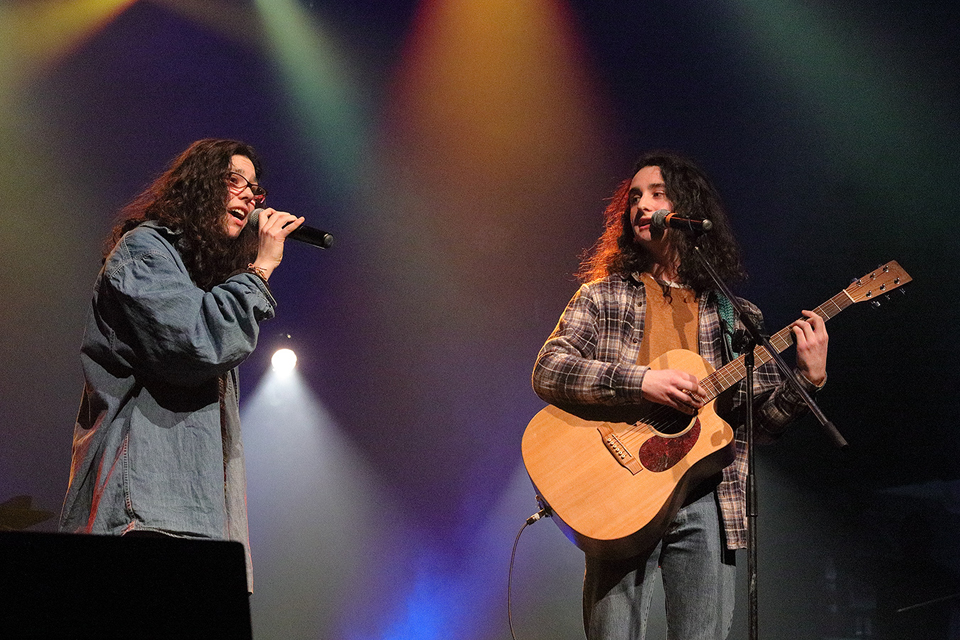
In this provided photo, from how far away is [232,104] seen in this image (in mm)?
5508

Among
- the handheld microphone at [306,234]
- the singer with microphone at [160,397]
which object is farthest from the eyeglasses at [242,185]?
the singer with microphone at [160,397]

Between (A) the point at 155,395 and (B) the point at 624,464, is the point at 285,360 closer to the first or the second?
(B) the point at 624,464

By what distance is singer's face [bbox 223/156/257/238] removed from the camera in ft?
8.14

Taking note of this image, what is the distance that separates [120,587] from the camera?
1.06 m

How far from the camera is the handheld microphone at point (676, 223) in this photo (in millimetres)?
2633

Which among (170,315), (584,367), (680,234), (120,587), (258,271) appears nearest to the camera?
(120,587)

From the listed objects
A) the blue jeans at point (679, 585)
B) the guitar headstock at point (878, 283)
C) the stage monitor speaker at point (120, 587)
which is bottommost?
the blue jeans at point (679, 585)

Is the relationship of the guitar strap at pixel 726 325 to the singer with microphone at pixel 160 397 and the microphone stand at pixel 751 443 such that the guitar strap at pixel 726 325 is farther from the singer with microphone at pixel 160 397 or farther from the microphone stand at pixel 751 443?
the singer with microphone at pixel 160 397

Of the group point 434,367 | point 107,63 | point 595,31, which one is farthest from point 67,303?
point 595,31

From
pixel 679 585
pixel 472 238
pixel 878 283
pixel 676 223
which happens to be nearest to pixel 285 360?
pixel 472 238

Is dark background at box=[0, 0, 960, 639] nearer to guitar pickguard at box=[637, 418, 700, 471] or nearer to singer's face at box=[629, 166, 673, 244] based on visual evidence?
singer's face at box=[629, 166, 673, 244]

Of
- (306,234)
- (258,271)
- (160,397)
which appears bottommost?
(160,397)

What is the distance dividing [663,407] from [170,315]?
1657mm

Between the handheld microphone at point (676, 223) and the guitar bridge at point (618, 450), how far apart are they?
0.75 m
